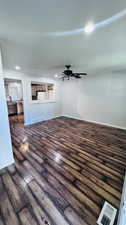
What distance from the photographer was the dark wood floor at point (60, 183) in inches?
44.6

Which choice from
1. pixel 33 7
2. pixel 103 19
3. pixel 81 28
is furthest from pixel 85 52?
pixel 33 7

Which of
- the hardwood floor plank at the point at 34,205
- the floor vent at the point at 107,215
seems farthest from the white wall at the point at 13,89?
the floor vent at the point at 107,215

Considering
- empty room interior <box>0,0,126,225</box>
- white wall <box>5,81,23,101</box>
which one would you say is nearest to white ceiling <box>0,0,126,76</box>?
empty room interior <box>0,0,126,225</box>

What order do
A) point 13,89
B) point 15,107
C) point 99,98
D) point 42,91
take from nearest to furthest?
point 99,98 → point 42,91 → point 15,107 → point 13,89

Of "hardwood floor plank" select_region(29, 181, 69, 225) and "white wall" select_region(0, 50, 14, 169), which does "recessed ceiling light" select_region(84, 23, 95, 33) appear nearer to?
"white wall" select_region(0, 50, 14, 169)

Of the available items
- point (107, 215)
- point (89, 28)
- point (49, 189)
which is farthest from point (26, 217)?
point (89, 28)

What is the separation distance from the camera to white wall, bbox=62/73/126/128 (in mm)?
3994

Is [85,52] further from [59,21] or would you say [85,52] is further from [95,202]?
[95,202]

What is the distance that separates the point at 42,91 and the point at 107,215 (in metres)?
5.00

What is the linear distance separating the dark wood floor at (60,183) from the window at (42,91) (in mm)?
2856

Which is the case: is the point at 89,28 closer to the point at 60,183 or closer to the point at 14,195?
the point at 60,183

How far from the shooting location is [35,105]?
4.74m

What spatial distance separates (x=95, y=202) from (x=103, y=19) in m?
2.41

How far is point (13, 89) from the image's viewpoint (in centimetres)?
682
